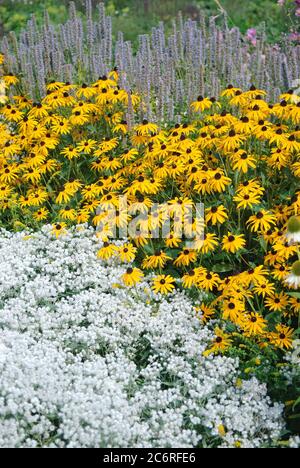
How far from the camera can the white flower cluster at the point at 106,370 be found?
3186mm

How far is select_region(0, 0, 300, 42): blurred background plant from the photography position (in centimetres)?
864

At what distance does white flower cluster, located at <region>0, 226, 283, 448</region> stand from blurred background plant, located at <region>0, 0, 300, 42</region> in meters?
5.08

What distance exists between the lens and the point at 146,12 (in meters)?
9.21

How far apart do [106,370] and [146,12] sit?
6.70 m

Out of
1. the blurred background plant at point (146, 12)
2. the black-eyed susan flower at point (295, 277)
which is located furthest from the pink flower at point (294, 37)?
the black-eyed susan flower at point (295, 277)

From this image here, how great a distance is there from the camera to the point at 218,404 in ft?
11.0

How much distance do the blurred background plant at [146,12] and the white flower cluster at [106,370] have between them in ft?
16.7

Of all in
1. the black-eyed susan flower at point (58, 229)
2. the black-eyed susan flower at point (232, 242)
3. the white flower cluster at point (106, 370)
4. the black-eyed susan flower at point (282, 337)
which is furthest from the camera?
the black-eyed susan flower at point (58, 229)

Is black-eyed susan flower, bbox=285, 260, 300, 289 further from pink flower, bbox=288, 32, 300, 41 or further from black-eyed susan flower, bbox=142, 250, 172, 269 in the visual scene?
pink flower, bbox=288, 32, 300, 41

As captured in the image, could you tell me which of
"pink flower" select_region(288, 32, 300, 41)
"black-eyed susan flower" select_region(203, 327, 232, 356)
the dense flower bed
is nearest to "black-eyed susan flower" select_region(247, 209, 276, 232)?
the dense flower bed

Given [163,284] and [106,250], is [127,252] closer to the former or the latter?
[106,250]

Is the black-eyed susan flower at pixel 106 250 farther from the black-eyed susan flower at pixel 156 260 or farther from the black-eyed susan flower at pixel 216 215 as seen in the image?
the black-eyed susan flower at pixel 216 215

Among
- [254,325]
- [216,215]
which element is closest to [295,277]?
[254,325]
